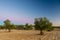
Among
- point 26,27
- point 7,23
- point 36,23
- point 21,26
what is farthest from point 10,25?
point 21,26

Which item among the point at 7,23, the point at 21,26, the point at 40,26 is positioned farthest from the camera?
the point at 21,26

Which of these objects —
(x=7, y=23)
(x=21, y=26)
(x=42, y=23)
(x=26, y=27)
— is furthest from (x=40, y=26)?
(x=21, y=26)

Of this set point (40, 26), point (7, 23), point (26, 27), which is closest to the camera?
point (40, 26)

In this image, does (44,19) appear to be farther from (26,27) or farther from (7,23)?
(26,27)

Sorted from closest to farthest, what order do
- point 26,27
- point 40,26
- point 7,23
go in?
point 40,26 → point 7,23 → point 26,27

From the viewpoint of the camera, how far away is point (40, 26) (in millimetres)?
26859

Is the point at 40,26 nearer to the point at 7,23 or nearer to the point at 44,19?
the point at 44,19

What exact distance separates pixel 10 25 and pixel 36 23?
57.2 feet

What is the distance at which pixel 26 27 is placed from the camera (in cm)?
6675

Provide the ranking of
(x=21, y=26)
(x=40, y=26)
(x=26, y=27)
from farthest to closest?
(x=21, y=26) → (x=26, y=27) → (x=40, y=26)

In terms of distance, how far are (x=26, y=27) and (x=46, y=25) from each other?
40.2 meters

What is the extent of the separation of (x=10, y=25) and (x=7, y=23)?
142cm

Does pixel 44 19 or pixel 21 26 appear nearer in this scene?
pixel 44 19

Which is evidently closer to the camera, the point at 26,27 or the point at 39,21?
the point at 39,21
